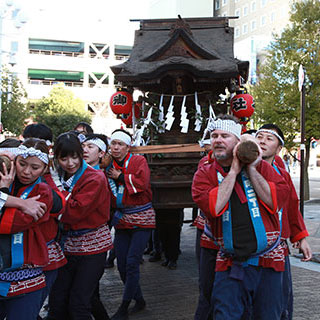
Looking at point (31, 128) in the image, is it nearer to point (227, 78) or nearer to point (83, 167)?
point (83, 167)

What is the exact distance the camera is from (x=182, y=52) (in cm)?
555

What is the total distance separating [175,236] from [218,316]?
3.57 meters

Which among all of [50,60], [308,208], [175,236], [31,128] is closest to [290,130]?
[308,208]

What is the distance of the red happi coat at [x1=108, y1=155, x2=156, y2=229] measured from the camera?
Result: 454 cm

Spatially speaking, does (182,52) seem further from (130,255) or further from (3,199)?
(3,199)

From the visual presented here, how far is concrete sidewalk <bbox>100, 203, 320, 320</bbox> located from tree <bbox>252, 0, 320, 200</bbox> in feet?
27.0

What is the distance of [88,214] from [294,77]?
1267 centimetres

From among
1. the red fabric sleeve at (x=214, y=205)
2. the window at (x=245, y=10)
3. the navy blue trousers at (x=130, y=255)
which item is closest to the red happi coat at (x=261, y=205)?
the red fabric sleeve at (x=214, y=205)

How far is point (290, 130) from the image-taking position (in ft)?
48.0

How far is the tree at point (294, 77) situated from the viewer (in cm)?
1421

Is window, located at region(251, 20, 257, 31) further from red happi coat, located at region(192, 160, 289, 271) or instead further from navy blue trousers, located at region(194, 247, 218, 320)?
red happi coat, located at region(192, 160, 289, 271)

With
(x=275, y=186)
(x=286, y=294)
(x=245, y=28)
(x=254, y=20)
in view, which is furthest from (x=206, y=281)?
(x=245, y=28)

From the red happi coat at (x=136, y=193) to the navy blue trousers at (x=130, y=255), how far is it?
9 centimetres

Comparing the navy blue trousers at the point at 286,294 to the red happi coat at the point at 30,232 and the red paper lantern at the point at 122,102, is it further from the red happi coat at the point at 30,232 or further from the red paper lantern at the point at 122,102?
the red paper lantern at the point at 122,102
